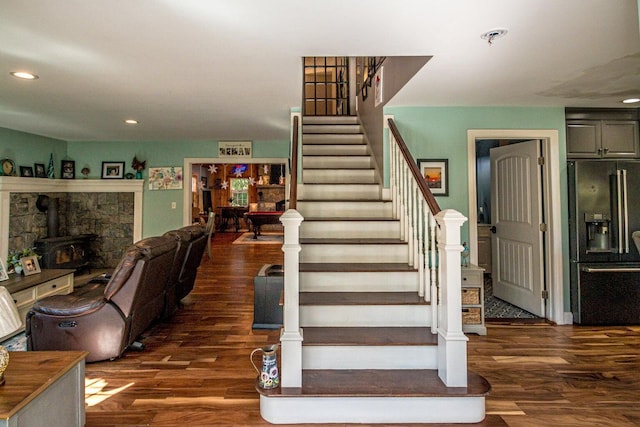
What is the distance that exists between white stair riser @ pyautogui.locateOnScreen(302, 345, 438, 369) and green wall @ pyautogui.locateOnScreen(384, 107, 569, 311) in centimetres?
192

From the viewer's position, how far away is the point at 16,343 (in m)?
3.35

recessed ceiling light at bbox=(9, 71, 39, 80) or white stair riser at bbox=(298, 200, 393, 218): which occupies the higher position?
recessed ceiling light at bbox=(9, 71, 39, 80)

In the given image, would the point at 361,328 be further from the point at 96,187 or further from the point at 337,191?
the point at 96,187

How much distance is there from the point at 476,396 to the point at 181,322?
2951 millimetres

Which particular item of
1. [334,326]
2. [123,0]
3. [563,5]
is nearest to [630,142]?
[563,5]

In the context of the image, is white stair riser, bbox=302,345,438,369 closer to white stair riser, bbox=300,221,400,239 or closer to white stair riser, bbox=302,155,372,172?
white stair riser, bbox=300,221,400,239

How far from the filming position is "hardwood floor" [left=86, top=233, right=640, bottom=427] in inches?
87.0

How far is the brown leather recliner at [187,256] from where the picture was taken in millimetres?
3840

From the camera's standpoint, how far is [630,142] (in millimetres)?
4012

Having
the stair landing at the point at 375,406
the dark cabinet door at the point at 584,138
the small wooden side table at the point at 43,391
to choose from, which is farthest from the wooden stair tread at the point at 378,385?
the dark cabinet door at the point at 584,138

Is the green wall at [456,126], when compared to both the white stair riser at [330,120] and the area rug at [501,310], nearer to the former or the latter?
the area rug at [501,310]

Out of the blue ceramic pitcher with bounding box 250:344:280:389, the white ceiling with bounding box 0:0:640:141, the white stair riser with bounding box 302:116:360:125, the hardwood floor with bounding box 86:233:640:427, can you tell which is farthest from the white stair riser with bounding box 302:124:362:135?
the blue ceramic pitcher with bounding box 250:344:280:389

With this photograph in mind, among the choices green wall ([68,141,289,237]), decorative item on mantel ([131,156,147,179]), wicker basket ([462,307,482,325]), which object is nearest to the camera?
wicker basket ([462,307,482,325])

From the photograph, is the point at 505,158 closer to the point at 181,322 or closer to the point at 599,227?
the point at 599,227
